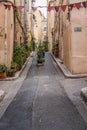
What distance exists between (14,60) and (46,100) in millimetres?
Answer: 11588

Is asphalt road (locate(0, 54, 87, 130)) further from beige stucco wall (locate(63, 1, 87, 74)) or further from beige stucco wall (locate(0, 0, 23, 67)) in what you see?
beige stucco wall (locate(0, 0, 23, 67))

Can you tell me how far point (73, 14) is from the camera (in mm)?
18859

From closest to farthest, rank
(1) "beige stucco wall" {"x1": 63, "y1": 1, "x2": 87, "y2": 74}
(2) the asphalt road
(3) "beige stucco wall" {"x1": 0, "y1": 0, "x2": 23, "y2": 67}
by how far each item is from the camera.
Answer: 1. (2) the asphalt road
2. (1) "beige stucco wall" {"x1": 63, "y1": 1, "x2": 87, "y2": 74}
3. (3) "beige stucco wall" {"x1": 0, "y1": 0, "x2": 23, "y2": 67}

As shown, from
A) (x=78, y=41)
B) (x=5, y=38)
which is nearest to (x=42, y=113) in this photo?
(x=78, y=41)

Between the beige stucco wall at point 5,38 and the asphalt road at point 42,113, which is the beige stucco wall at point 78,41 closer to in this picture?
the beige stucco wall at point 5,38

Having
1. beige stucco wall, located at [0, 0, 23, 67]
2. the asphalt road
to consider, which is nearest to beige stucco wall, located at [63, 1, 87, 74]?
beige stucco wall, located at [0, 0, 23, 67]

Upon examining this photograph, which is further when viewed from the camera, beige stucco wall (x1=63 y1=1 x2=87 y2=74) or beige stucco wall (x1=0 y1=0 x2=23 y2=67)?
beige stucco wall (x1=0 y1=0 x2=23 y2=67)

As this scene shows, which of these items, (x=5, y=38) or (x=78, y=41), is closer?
(x=78, y=41)

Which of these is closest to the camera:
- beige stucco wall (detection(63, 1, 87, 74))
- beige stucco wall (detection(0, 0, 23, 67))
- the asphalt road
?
the asphalt road

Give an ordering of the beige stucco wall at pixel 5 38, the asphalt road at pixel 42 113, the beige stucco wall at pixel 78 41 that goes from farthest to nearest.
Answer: the beige stucco wall at pixel 5 38 < the beige stucco wall at pixel 78 41 < the asphalt road at pixel 42 113

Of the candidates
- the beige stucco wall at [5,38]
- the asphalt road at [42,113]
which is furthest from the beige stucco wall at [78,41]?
the asphalt road at [42,113]

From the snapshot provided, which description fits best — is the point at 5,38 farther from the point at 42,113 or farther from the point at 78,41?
the point at 42,113

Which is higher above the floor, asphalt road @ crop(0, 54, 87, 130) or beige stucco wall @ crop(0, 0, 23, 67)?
beige stucco wall @ crop(0, 0, 23, 67)

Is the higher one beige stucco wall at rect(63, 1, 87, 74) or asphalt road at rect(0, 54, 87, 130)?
beige stucco wall at rect(63, 1, 87, 74)
